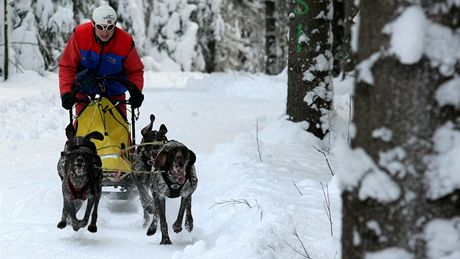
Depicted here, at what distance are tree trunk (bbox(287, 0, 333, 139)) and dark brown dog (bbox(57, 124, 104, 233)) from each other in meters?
4.46

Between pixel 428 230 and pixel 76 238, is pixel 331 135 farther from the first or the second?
pixel 428 230

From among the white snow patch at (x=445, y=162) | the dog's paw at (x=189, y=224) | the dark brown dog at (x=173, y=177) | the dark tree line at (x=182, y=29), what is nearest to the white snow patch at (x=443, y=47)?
the white snow patch at (x=445, y=162)

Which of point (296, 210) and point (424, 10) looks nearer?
point (424, 10)

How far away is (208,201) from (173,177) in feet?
5.29

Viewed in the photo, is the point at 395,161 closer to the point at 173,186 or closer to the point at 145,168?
the point at 173,186

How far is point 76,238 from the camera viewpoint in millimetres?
5598

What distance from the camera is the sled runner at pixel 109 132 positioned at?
6109 millimetres

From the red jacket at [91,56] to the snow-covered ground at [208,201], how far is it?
4.55 ft

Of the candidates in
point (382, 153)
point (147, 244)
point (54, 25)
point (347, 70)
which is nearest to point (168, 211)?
point (147, 244)

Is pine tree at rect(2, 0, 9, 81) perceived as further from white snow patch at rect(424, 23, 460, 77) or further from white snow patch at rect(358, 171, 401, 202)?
white snow patch at rect(424, 23, 460, 77)

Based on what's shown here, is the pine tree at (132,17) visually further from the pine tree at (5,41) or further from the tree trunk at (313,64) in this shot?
the tree trunk at (313,64)

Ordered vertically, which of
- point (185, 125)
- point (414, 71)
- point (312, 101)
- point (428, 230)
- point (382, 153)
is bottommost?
point (185, 125)

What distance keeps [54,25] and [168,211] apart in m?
15.6

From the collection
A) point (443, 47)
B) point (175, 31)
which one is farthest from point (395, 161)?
point (175, 31)
